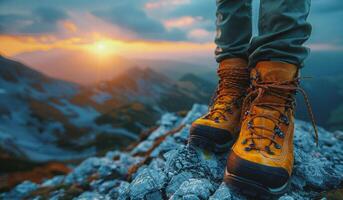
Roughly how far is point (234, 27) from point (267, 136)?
1.89 m

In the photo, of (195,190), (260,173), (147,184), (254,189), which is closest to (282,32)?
(260,173)

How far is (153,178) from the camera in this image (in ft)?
14.9

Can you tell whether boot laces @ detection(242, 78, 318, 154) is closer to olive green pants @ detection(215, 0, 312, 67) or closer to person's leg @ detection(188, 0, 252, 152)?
olive green pants @ detection(215, 0, 312, 67)

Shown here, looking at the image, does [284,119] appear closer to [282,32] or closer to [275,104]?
[275,104]

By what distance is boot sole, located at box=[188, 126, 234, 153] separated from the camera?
4707 millimetres

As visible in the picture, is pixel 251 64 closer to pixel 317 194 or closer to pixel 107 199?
pixel 317 194

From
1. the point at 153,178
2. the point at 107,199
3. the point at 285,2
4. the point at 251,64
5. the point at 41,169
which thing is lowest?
the point at 41,169

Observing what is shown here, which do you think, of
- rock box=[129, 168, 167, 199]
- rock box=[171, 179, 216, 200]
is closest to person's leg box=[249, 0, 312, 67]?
rock box=[171, 179, 216, 200]

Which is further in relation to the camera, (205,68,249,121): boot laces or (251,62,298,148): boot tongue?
(205,68,249,121): boot laces

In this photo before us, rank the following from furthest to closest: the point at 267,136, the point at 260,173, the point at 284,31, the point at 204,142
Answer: the point at 204,142 → the point at 267,136 → the point at 284,31 → the point at 260,173

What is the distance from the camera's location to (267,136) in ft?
13.1

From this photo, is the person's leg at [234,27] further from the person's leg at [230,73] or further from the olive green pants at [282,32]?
the olive green pants at [282,32]

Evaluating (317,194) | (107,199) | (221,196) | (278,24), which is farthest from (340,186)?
(107,199)

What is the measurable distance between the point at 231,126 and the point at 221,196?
131cm
